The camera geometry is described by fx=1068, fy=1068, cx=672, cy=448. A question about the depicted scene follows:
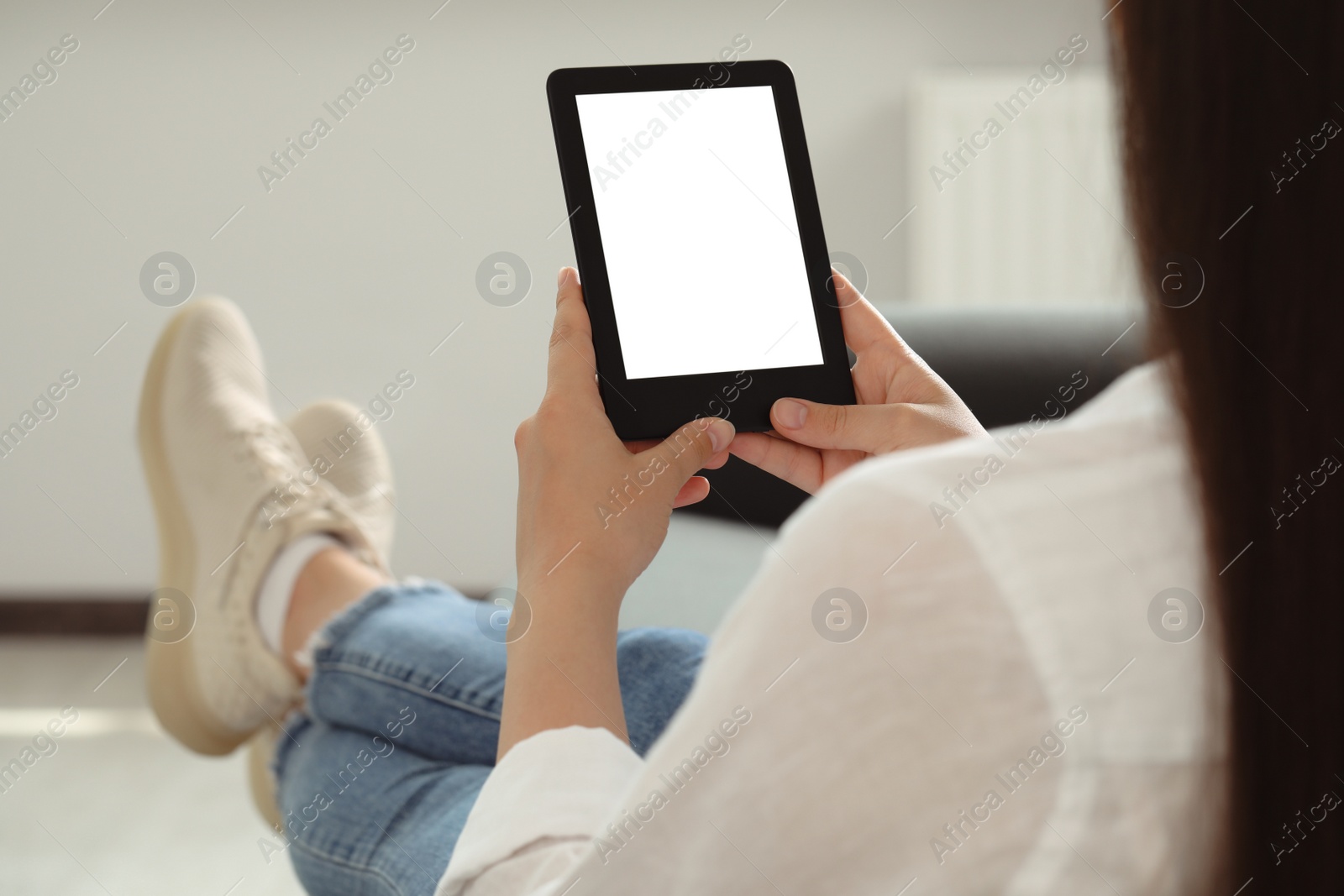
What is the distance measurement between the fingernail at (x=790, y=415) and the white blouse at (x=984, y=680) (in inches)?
11.3

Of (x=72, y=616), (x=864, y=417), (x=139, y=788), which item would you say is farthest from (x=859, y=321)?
(x=72, y=616)

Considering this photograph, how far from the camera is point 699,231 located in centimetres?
66

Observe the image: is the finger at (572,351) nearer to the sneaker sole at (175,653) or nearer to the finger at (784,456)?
the finger at (784,456)

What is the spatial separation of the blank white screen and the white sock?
57 centimetres

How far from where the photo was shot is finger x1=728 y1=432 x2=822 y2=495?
2.16 feet

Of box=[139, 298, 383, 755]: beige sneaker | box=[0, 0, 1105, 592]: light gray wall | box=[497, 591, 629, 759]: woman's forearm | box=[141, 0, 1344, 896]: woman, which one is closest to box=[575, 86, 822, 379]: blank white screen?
box=[497, 591, 629, 759]: woman's forearm

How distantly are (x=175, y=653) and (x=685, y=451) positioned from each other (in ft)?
2.34

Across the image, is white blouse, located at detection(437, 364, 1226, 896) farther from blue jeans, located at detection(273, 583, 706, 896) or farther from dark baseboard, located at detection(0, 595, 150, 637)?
dark baseboard, located at detection(0, 595, 150, 637)

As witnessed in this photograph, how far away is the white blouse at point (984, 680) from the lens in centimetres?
31

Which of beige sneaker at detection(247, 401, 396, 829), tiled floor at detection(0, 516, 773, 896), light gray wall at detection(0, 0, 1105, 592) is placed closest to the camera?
tiled floor at detection(0, 516, 773, 896)

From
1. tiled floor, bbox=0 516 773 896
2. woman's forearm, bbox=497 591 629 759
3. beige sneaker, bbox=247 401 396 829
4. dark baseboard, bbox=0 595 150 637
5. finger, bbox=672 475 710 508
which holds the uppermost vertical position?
finger, bbox=672 475 710 508

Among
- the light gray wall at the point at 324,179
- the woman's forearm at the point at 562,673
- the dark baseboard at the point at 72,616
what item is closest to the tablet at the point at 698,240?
the woman's forearm at the point at 562,673

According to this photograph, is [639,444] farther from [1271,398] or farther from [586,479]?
[1271,398]

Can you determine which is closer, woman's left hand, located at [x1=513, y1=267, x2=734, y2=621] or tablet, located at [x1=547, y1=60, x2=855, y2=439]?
woman's left hand, located at [x1=513, y1=267, x2=734, y2=621]
